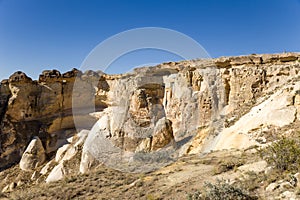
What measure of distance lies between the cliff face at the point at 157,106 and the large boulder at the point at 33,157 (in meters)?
1.68

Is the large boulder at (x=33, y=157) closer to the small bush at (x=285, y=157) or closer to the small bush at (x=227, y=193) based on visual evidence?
the small bush at (x=227, y=193)

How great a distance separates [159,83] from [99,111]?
281 inches

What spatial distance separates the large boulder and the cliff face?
1683mm

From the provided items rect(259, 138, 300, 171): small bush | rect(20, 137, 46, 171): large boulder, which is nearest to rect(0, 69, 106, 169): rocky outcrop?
rect(20, 137, 46, 171): large boulder

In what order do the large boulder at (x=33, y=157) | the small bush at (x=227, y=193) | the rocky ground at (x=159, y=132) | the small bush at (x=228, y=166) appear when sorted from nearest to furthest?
the small bush at (x=227, y=193)
the rocky ground at (x=159, y=132)
the small bush at (x=228, y=166)
the large boulder at (x=33, y=157)

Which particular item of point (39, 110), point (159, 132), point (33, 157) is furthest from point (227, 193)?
point (39, 110)

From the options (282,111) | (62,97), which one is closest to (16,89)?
(62,97)

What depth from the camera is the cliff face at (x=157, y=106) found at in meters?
13.7

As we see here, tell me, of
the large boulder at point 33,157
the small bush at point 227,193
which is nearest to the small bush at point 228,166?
the small bush at point 227,193

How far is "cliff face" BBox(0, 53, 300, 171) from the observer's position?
13656 mm

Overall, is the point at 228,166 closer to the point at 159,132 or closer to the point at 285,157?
the point at 285,157

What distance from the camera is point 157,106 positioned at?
2162 centimetres

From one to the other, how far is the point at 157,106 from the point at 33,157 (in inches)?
409

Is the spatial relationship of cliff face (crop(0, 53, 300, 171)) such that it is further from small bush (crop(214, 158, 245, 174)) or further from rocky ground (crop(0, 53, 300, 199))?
small bush (crop(214, 158, 245, 174))
